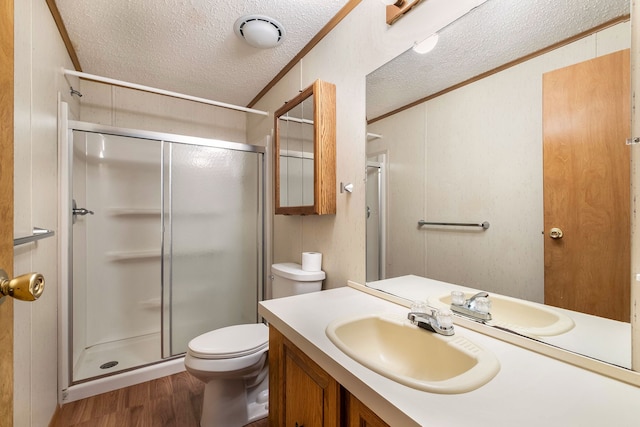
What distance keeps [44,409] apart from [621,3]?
8.51 feet

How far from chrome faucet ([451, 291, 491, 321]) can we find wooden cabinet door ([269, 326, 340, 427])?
0.51 m

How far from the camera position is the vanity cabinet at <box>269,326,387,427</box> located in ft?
2.27

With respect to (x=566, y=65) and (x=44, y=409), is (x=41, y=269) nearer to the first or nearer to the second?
(x=44, y=409)

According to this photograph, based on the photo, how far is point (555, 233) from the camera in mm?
776

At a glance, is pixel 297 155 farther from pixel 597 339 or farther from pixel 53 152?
pixel 597 339

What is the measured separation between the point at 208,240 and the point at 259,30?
4.92 ft

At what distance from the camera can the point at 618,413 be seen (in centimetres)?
53

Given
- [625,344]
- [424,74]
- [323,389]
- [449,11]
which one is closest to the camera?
[625,344]

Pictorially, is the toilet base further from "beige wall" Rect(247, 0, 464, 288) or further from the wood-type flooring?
"beige wall" Rect(247, 0, 464, 288)

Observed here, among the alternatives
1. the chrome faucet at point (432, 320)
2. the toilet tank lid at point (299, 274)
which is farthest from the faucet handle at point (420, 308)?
the toilet tank lid at point (299, 274)

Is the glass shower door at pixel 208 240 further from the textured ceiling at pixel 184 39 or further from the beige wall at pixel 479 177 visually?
the beige wall at pixel 479 177

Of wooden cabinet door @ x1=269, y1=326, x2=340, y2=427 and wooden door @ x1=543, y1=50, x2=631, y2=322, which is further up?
wooden door @ x1=543, y1=50, x2=631, y2=322

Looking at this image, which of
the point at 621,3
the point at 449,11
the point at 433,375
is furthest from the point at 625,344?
the point at 449,11

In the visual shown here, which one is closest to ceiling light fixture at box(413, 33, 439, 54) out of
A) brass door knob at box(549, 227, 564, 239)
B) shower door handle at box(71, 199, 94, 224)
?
brass door knob at box(549, 227, 564, 239)
